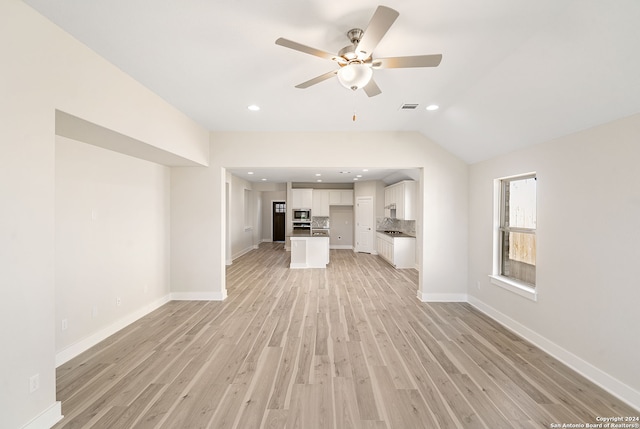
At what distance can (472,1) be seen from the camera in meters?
1.71

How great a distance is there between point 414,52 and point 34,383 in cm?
386

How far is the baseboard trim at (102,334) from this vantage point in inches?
106

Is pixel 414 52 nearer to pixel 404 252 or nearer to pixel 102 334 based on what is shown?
pixel 102 334

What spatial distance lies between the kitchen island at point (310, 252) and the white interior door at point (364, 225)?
8.90 feet

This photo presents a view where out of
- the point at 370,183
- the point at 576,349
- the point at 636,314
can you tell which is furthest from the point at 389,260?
the point at 636,314

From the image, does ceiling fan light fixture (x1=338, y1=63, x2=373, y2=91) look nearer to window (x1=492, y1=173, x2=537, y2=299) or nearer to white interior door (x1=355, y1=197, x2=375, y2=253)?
window (x1=492, y1=173, x2=537, y2=299)

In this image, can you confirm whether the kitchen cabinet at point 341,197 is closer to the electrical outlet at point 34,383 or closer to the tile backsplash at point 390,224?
the tile backsplash at point 390,224

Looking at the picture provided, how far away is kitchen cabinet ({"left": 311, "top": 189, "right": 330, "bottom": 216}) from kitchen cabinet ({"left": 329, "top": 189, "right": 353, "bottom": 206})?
0.20 meters

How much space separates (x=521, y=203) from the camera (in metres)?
3.54

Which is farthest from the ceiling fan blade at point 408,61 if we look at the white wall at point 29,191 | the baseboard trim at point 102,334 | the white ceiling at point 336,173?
the baseboard trim at point 102,334

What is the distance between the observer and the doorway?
492 inches

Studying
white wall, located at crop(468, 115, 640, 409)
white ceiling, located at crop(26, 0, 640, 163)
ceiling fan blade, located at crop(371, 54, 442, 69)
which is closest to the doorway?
white ceiling, located at crop(26, 0, 640, 163)

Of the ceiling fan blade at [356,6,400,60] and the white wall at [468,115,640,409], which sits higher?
the ceiling fan blade at [356,6,400,60]

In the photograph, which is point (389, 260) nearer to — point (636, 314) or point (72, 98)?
point (636, 314)
